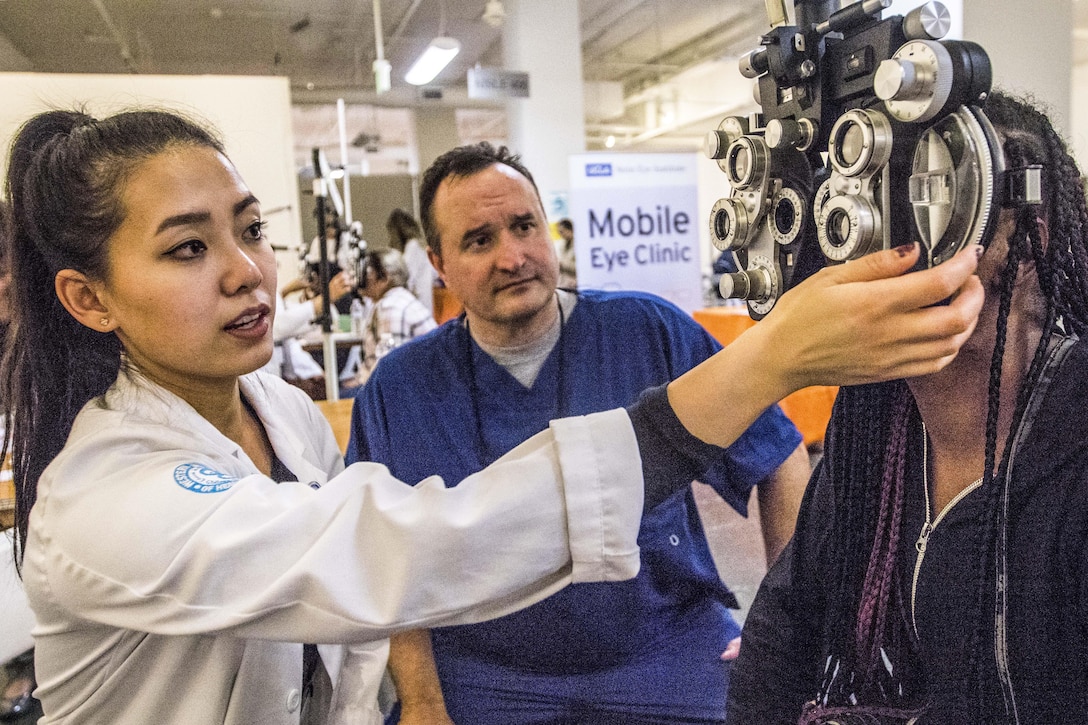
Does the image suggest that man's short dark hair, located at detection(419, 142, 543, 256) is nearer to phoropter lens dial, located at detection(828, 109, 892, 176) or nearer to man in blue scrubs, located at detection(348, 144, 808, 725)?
man in blue scrubs, located at detection(348, 144, 808, 725)

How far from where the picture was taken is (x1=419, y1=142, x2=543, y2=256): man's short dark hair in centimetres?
158

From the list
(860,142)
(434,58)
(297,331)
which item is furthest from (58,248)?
(434,58)

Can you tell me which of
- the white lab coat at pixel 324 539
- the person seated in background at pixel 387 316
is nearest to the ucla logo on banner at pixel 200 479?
the white lab coat at pixel 324 539

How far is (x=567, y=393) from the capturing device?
1.45 meters

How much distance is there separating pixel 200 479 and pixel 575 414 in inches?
31.7

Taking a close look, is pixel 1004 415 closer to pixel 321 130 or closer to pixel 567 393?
pixel 567 393

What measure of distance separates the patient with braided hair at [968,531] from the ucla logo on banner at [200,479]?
65 cm

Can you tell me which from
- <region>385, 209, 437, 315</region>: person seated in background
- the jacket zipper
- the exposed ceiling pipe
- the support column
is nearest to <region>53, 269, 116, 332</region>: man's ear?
the jacket zipper

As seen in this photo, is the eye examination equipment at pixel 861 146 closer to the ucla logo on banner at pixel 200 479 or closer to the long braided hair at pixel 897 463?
the long braided hair at pixel 897 463

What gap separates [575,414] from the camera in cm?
145

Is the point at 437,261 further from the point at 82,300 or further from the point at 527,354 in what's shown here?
the point at 82,300

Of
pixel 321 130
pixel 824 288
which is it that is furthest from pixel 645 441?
pixel 321 130

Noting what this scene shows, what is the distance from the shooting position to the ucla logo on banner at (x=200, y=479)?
72 centimetres

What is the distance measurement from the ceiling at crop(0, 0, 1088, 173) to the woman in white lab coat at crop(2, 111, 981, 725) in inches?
70.9
